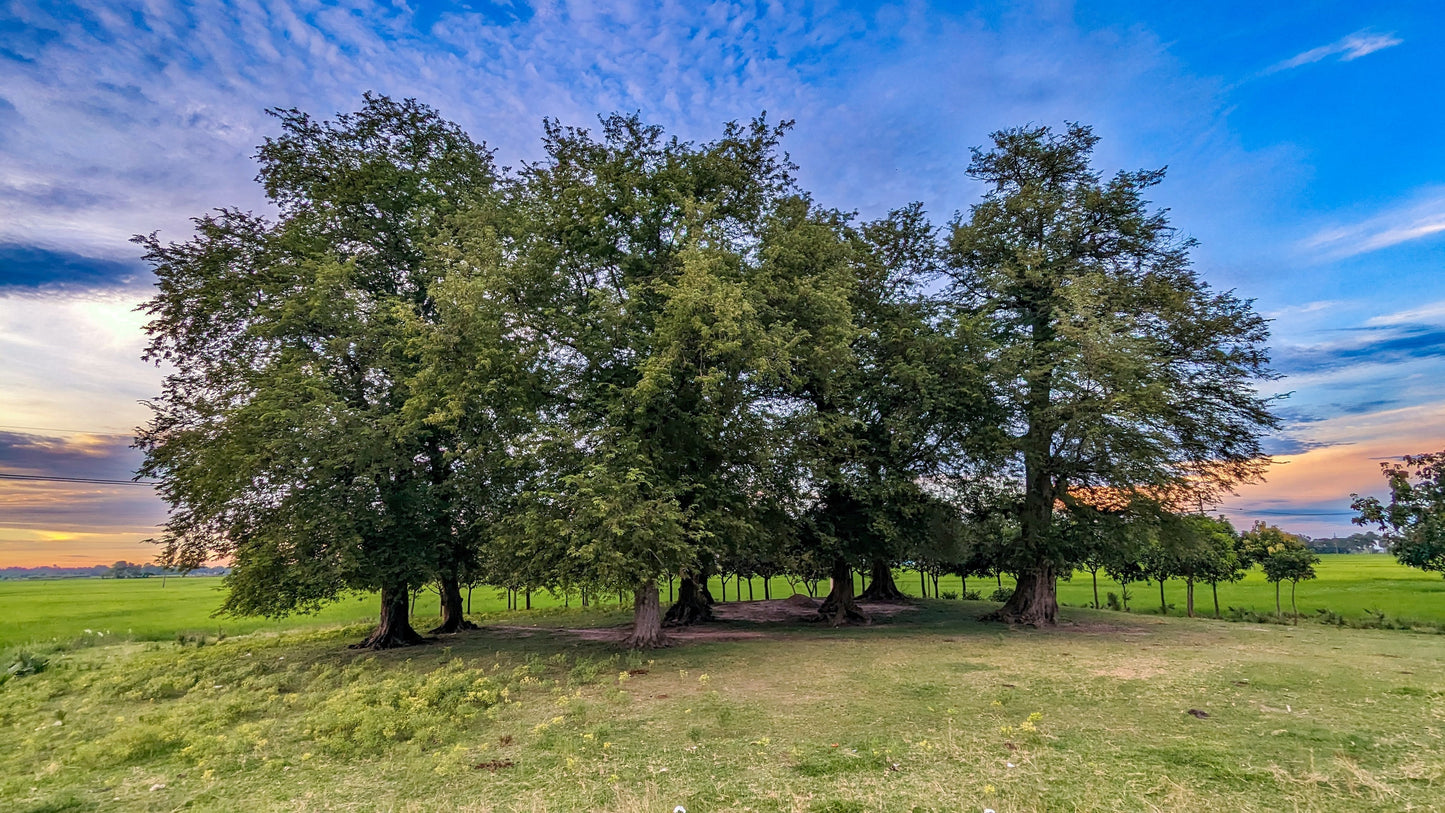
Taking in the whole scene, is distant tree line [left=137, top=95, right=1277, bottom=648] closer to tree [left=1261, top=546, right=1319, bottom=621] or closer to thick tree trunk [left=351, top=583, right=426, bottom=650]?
thick tree trunk [left=351, top=583, right=426, bottom=650]

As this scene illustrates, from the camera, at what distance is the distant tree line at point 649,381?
17.1 m

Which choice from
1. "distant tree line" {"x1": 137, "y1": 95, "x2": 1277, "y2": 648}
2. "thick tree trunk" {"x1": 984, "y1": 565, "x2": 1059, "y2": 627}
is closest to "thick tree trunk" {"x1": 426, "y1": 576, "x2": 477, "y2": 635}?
"distant tree line" {"x1": 137, "y1": 95, "x2": 1277, "y2": 648}

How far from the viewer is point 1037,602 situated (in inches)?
930

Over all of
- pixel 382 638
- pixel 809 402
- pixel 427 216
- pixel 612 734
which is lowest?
pixel 382 638

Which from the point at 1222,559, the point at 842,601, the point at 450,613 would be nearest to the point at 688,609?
the point at 842,601

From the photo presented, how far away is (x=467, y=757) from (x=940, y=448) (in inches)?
760

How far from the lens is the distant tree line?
17.1 m

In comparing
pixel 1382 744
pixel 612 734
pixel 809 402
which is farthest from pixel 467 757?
pixel 809 402

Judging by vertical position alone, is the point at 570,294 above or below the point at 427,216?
below

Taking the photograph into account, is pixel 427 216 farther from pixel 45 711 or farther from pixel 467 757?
pixel 467 757

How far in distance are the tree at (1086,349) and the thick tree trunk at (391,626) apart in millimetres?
21324

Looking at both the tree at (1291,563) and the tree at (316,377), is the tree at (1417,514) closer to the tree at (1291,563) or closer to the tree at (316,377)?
the tree at (1291,563)

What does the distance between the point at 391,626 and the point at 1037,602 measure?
23090mm

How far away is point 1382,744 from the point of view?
7980 millimetres
